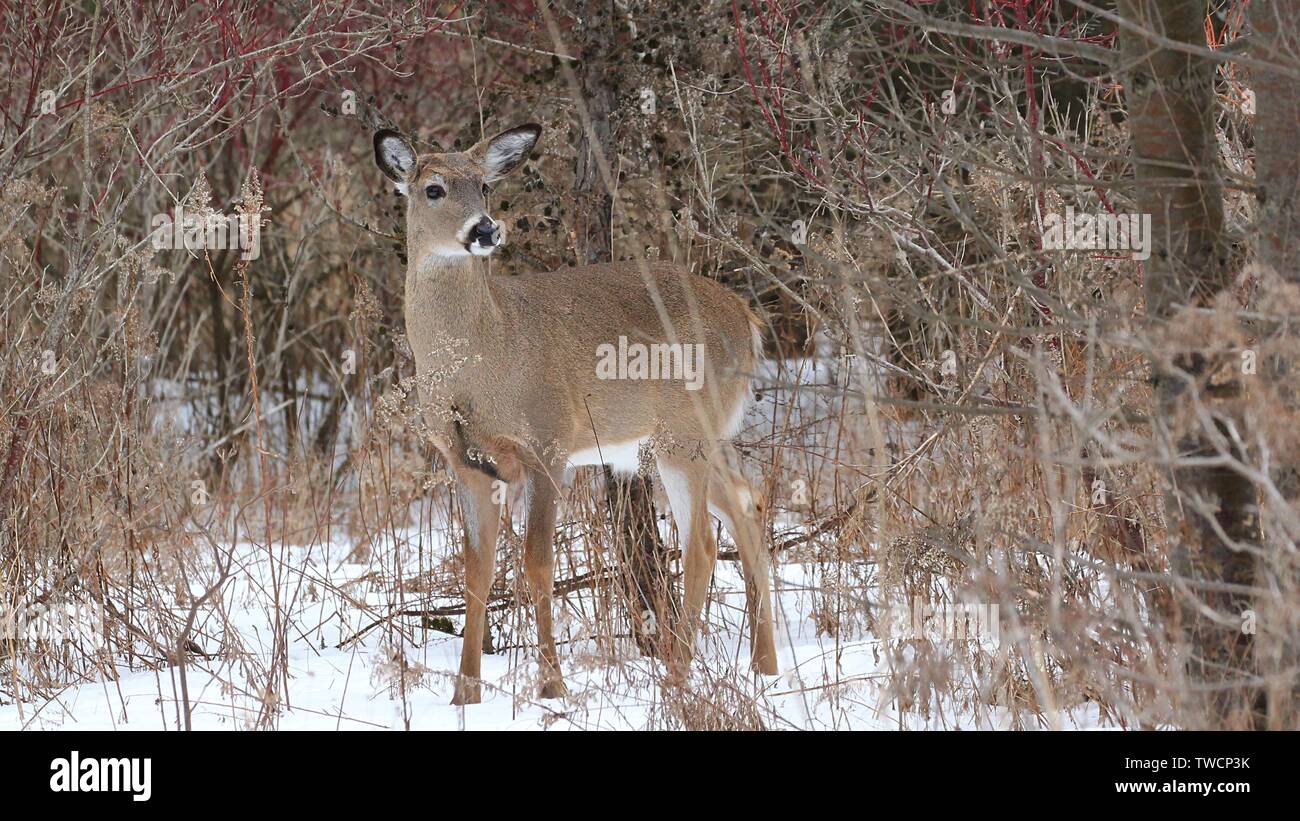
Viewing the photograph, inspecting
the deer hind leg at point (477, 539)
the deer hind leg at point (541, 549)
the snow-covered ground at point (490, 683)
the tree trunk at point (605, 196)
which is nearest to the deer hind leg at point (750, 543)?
the snow-covered ground at point (490, 683)

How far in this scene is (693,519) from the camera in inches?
263

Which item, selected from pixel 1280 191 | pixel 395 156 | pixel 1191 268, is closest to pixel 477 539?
pixel 395 156

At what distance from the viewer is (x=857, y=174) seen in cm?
618

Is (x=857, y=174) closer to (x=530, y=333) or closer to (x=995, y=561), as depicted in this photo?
(x=530, y=333)

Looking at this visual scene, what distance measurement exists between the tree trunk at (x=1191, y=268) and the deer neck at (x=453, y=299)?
9.31 feet

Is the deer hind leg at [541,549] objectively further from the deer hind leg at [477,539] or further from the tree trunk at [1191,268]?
the tree trunk at [1191,268]

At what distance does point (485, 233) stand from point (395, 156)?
0.61 metres

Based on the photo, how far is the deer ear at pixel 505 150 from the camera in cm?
636

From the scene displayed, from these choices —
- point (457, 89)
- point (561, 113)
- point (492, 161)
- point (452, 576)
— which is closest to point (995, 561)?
point (492, 161)

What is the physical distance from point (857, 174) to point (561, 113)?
2026 mm

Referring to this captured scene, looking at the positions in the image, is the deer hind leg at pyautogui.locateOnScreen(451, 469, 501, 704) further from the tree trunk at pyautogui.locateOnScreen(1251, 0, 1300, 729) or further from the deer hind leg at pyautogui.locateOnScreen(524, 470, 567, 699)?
the tree trunk at pyautogui.locateOnScreen(1251, 0, 1300, 729)

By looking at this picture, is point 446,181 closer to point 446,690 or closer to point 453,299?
point 453,299

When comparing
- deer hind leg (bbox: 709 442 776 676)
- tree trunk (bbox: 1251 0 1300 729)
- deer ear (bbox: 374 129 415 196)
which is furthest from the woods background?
deer ear (bbox: 374 129 415 196)

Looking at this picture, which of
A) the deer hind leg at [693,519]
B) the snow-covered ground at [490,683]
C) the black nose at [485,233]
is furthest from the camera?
the deer hind leg at [693,519]
